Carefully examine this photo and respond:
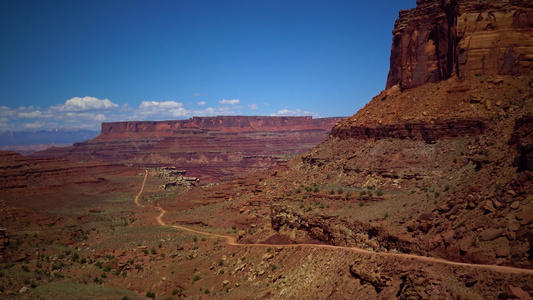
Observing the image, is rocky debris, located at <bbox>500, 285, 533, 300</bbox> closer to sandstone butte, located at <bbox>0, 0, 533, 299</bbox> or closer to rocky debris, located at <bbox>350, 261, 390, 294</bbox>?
sandstone butte, located at <bbox>0, 0, 533, 299</bbox>

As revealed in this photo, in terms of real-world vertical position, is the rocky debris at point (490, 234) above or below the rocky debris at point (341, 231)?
above

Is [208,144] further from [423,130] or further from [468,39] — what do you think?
[468,39]

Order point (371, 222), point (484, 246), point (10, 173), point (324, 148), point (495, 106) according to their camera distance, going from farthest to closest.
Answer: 1. point (10, 173)
2. point (324, 148)
3. point (495, 106)
4. point (371, 222)
5. point (484, 246)

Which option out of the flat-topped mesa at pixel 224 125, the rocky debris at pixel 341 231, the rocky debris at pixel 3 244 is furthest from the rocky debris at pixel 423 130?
the flat-topped mesa at pixel 224 125

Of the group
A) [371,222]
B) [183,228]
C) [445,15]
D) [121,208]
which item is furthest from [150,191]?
[371,222]

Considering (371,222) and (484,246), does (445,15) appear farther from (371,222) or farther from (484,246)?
(484,246)

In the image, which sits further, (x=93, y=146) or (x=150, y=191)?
(x=93, y=146)

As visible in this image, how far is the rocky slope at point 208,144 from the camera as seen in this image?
14312 cm

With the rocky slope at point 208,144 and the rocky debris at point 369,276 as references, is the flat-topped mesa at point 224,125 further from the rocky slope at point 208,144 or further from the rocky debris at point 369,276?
the rocky debris at point 369,276

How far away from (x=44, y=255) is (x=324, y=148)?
1159 inches

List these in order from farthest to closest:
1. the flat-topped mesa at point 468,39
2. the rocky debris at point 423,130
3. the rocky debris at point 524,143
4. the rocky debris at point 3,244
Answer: the flat-topped mesa at point 468,39 → the rocky debris at point 423,130 → the rocky debris at point 3,244 → the rocky debris at point 524,143

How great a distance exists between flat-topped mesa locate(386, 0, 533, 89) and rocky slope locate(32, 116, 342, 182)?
80.4 meters

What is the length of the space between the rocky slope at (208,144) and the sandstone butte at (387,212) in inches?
2956

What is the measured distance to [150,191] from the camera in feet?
277
